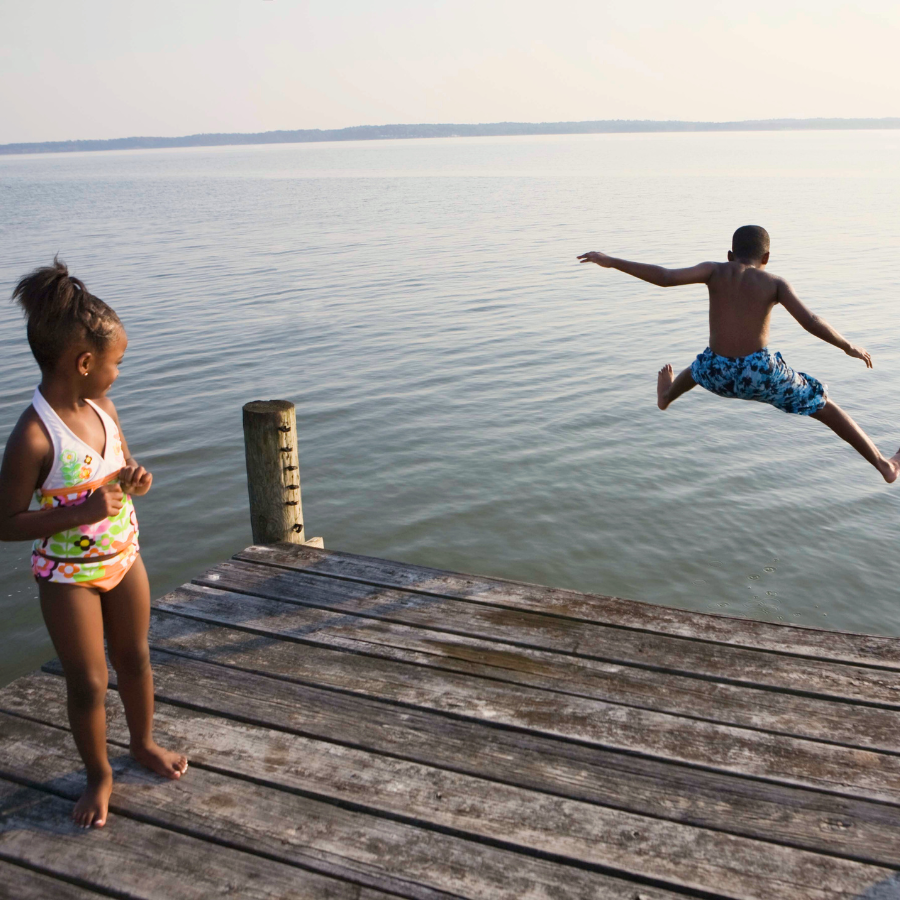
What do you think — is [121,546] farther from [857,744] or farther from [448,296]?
[448,296]

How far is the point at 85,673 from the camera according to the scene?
123 inches

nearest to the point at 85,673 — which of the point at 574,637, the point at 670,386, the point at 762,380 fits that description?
the point at 574,637

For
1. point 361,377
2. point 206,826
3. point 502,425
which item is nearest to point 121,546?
point 206,826

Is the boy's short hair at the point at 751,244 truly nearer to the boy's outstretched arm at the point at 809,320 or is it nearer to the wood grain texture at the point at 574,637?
the boy's outstretched arm at the point at 809,320

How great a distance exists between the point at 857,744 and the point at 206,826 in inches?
105

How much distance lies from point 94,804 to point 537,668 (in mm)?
2073

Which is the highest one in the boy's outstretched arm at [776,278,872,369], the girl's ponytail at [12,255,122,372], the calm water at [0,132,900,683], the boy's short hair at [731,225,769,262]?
the boy's short hair at [731,225,769,262]

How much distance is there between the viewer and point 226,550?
8961 millimetres

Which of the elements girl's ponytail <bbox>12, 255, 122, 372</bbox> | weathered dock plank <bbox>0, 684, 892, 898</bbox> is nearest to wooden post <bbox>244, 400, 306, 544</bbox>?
weathered dock plank <bbox>0, 684, 892, 898</bbox>

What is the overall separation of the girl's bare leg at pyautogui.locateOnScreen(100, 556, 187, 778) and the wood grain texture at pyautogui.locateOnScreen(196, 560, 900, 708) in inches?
62.1

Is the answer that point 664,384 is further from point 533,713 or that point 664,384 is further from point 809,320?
point 533,713

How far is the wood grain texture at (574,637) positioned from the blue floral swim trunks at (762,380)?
188 cm

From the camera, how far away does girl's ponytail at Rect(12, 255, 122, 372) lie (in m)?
2.93

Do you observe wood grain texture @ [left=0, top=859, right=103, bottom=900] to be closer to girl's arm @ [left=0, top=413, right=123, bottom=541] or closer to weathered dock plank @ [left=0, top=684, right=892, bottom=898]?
weathered dock plank @ [left=0, top=684, right=892, bottom=898]
